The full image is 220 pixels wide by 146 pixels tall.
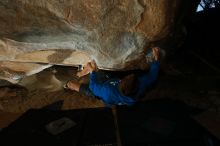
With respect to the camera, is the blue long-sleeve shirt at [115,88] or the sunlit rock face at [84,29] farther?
the blue long-sleeve shirt at [115,88]

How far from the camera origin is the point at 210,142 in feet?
10.7

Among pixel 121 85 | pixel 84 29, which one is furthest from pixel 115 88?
pixel 84 29

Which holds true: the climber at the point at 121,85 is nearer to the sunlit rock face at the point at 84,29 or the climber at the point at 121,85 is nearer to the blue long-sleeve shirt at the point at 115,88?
the blue long-sleeve shirt at the point at 115,88

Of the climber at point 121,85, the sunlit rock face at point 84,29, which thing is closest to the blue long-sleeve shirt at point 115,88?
the climber at point 121,85

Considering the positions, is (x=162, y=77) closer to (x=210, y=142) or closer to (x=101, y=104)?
(x=101, y=104)

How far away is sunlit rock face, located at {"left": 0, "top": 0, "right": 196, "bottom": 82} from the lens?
9.65 feet

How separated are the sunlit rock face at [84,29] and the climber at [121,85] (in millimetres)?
178

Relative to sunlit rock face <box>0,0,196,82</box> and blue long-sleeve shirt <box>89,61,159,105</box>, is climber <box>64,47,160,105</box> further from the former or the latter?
sunlit rock face <box>0,0,196,82</box>

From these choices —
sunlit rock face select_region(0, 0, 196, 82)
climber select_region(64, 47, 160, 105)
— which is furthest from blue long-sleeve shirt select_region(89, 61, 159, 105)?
sunlit rock face select_region(0, 0, 196, 82)

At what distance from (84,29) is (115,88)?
0.81 meters

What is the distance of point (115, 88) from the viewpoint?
3.58m

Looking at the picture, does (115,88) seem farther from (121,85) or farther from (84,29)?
(84,29)

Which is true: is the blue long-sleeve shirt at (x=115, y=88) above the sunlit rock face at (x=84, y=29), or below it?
below

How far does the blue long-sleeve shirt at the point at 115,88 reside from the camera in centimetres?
357
